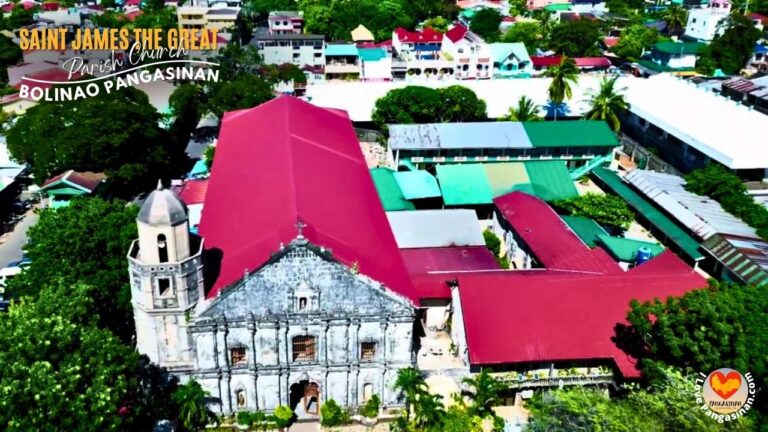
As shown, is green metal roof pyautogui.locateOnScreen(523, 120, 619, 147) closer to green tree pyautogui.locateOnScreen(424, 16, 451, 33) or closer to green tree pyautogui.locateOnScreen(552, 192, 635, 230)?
green tree pyautogui.locateOnScreen(552, 192, 635, 230)

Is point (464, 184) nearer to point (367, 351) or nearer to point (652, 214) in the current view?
point (652, 214)

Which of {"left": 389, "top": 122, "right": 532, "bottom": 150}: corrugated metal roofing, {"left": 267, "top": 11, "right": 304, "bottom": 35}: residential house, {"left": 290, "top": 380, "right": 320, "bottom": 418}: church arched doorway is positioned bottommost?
{"left": 290, "top": 380, "right": 320, "bottom": 418}: church arched doorway

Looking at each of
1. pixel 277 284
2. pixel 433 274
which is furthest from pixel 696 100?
pixel 277 284

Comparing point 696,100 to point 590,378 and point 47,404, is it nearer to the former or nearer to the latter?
point 590,378

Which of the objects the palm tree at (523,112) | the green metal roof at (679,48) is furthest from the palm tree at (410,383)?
the green metal roof at (679,48)

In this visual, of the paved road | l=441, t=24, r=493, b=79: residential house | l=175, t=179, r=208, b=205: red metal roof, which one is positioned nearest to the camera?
the paved road

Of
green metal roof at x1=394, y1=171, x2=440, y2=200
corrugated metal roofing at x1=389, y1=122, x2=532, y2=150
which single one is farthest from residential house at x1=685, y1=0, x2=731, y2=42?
green metal roof at x1=394, y1=171, x2=440, y2=200
